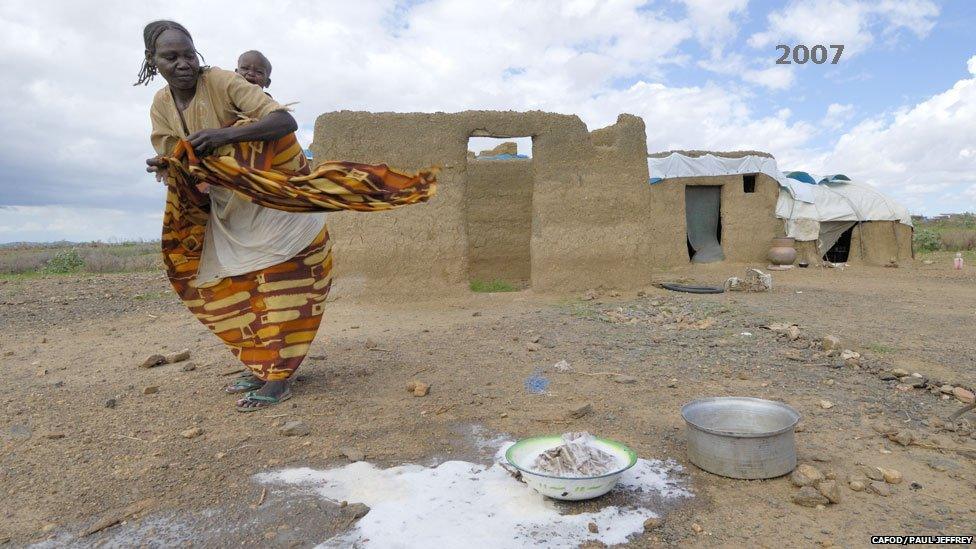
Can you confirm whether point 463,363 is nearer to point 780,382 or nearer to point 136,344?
point 780,382

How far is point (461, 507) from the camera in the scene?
2.21 metres

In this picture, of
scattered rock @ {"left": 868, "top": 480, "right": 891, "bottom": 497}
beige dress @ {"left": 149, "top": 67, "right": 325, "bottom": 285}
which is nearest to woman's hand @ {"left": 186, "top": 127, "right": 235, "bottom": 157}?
beige dress @ {"left": 149, "top": 67, "right": 325, "bottom": 285}

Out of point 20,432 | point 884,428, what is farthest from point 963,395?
point 20,432

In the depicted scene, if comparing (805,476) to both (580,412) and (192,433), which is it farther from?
(192,433)

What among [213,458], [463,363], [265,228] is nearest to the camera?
[213,458]

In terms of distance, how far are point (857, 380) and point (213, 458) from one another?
369 centimetres

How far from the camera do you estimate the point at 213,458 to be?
273 cm

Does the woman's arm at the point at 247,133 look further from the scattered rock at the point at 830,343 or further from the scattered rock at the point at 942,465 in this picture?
the scattered rock at the point at 830,343

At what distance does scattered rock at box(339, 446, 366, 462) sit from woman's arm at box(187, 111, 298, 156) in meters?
1.57

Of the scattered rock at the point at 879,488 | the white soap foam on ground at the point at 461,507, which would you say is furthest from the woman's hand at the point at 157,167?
the scattered rock at the point at 879,488

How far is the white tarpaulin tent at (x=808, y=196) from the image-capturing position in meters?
12.3

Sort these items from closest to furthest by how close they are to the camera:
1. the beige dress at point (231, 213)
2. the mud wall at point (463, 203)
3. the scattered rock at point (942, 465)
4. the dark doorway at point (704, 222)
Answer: the scattered rock at point (942, 465) → the beige dress at point (231, 213) → the mud wall at point (463, 203) → the dark doorway at point (704, 222)

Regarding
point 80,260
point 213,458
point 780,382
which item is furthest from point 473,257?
point 80,260

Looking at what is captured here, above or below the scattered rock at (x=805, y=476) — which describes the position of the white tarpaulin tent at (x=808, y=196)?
above
